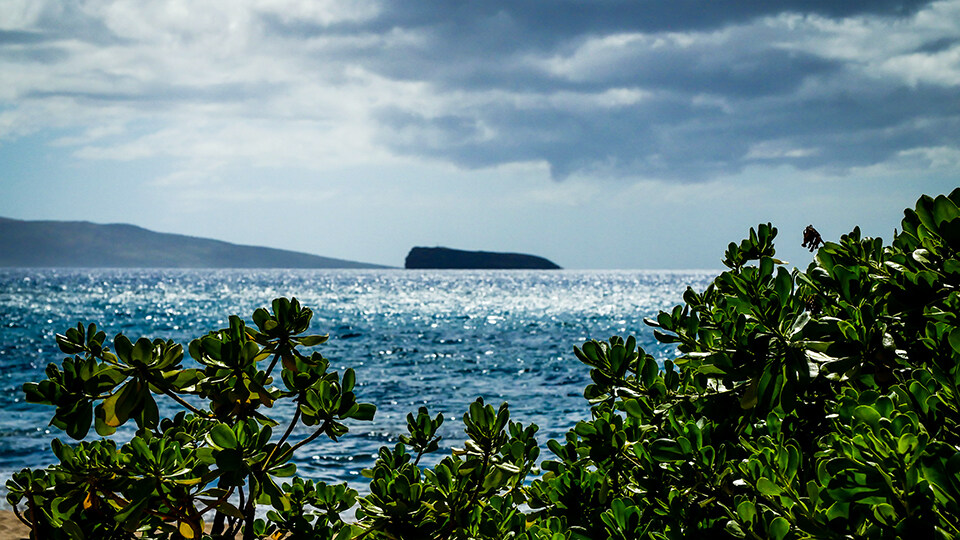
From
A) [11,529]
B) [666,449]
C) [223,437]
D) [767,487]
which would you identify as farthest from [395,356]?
[767,487]

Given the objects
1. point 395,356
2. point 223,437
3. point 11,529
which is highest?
point 223,437

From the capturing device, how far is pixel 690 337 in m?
2.69

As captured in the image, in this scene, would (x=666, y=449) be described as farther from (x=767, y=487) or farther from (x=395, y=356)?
(x=395, y=356)

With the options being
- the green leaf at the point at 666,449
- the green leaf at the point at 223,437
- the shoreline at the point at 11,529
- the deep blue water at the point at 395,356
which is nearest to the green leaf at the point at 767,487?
the green leaf at the point at 666,449

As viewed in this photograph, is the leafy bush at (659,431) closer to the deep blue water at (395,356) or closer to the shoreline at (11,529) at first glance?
the deep blue water at (395,356)

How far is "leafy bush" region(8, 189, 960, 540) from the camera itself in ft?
4.74

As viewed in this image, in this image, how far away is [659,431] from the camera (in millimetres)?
2234

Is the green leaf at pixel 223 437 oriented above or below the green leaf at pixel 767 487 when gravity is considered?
below

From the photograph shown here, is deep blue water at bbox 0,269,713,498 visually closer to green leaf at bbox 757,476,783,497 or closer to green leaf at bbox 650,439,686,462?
green leaf at bbox 650,439,686,462

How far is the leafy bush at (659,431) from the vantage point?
1.44m

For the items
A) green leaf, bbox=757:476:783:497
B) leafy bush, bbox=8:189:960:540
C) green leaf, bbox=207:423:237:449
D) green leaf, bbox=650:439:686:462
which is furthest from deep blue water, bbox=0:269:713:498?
green leaf, bbox=757:476:783:497

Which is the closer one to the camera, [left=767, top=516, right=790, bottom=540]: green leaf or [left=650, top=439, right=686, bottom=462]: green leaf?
[left=767, top=516, right=790, bottom=540]: green leaf

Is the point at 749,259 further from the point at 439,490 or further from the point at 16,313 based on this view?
the point at 16,313

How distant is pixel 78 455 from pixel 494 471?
1.35 metres
